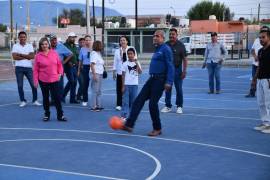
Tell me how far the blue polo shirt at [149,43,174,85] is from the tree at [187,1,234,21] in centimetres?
8028

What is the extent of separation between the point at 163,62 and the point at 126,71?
169cm

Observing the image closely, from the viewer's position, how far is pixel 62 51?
46.4 feet

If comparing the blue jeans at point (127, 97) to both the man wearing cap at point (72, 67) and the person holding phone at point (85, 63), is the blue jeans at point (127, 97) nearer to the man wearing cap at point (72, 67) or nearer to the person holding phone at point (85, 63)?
the person holding phone at point (85, 63)

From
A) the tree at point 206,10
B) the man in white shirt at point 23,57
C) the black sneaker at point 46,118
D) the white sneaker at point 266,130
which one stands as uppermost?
the tree at point 206,10

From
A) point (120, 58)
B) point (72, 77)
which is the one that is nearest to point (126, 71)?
point (120, 58)

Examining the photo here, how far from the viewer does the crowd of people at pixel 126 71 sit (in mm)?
9805

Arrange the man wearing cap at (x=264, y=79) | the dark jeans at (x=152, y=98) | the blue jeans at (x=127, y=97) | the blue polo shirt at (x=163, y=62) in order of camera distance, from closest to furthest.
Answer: the blue polo shirt at (x=163, y=62)
the dark jeans at (x=152, y=98)
the man wearing cap at (x=264, y=79)
the blue jeans at (x=127, y=97)

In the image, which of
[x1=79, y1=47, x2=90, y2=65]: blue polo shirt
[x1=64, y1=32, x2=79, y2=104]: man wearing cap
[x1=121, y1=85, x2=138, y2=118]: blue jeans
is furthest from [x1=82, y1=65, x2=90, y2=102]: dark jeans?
[x1=121, y1=85, x2=138, y2=118]: blue jeans

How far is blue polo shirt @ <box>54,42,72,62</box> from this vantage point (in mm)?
14133

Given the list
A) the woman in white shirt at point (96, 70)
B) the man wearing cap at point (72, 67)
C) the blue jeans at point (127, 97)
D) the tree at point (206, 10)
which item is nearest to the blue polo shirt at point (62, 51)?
the man wearing cap at point (72, 67)

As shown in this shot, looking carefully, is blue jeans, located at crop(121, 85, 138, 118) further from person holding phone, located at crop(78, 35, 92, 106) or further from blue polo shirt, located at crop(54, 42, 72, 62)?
blue polo shirt, located at crop(54, 42, 72, 62)

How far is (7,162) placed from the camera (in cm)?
788

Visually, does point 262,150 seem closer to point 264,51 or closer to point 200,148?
point 200,148

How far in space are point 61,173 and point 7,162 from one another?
1129 millimetres
